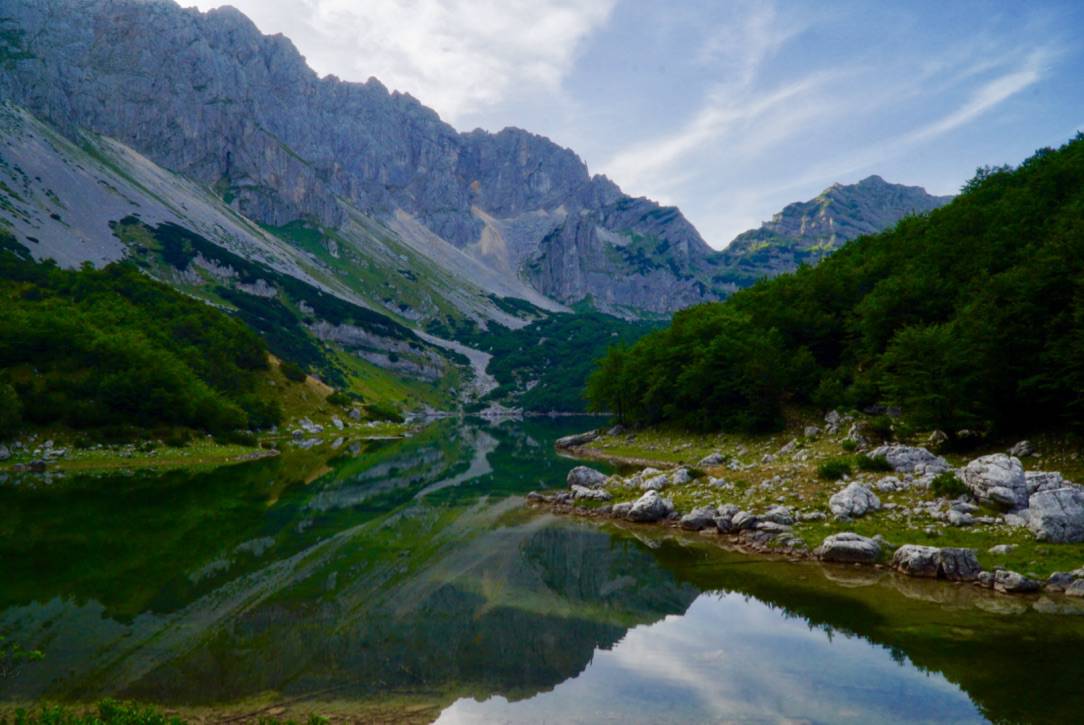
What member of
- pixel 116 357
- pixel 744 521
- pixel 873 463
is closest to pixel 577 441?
pixel 873 463

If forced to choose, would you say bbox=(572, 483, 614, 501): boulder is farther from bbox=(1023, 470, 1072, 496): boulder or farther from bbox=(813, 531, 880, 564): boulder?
bbox=(1023, 470, 1072, 496): boulder

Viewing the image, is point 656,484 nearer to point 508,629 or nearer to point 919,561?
point 919,561

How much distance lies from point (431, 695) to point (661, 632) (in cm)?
761

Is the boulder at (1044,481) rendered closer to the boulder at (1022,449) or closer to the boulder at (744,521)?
the boulder at (1022,449)

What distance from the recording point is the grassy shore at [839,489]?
67.5 ft

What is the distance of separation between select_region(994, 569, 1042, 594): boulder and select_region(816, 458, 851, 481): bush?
12.4 metres

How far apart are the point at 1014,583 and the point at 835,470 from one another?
13.2 metres

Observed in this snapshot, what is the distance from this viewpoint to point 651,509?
107 ft

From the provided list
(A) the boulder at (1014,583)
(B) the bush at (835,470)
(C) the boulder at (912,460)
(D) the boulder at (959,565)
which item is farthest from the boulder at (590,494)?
(A) the boulder at (1014,583)

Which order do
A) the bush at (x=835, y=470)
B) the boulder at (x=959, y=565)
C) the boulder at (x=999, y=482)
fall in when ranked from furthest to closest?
1. the bush at (x=835, y=470)
2. the boulder at (x=999, y=482)
3. the boulder at (x=959, y=565)

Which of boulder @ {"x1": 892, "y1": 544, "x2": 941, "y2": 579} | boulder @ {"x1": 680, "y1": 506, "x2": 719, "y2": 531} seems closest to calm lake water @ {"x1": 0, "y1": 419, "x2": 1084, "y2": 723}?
boulder @ {"x1": 892, "y1": 544, "x2": 941, "y2": 579}

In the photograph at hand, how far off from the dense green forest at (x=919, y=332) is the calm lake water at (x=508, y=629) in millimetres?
16417

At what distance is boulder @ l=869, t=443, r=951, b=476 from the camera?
28.6 meters

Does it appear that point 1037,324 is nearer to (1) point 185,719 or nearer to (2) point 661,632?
(2) point 661,632
